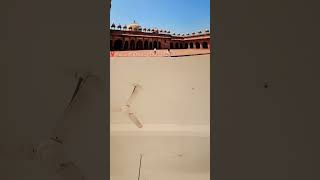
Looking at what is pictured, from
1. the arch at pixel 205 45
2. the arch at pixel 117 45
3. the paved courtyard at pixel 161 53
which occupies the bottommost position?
the paved courtyard at pixel 161 53

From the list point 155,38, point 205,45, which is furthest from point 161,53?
point 205,45

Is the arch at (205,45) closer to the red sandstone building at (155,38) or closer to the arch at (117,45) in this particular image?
the red sandstone building at (155,38)

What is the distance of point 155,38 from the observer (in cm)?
119

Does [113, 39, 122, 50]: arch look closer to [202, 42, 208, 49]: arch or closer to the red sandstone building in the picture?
the red sandstone building

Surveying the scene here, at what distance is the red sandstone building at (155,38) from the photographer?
3.77 ft

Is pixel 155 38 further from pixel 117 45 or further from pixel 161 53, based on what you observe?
pixel 117 45

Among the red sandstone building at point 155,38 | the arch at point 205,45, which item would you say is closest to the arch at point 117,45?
the red sandstone building at point 155,38
